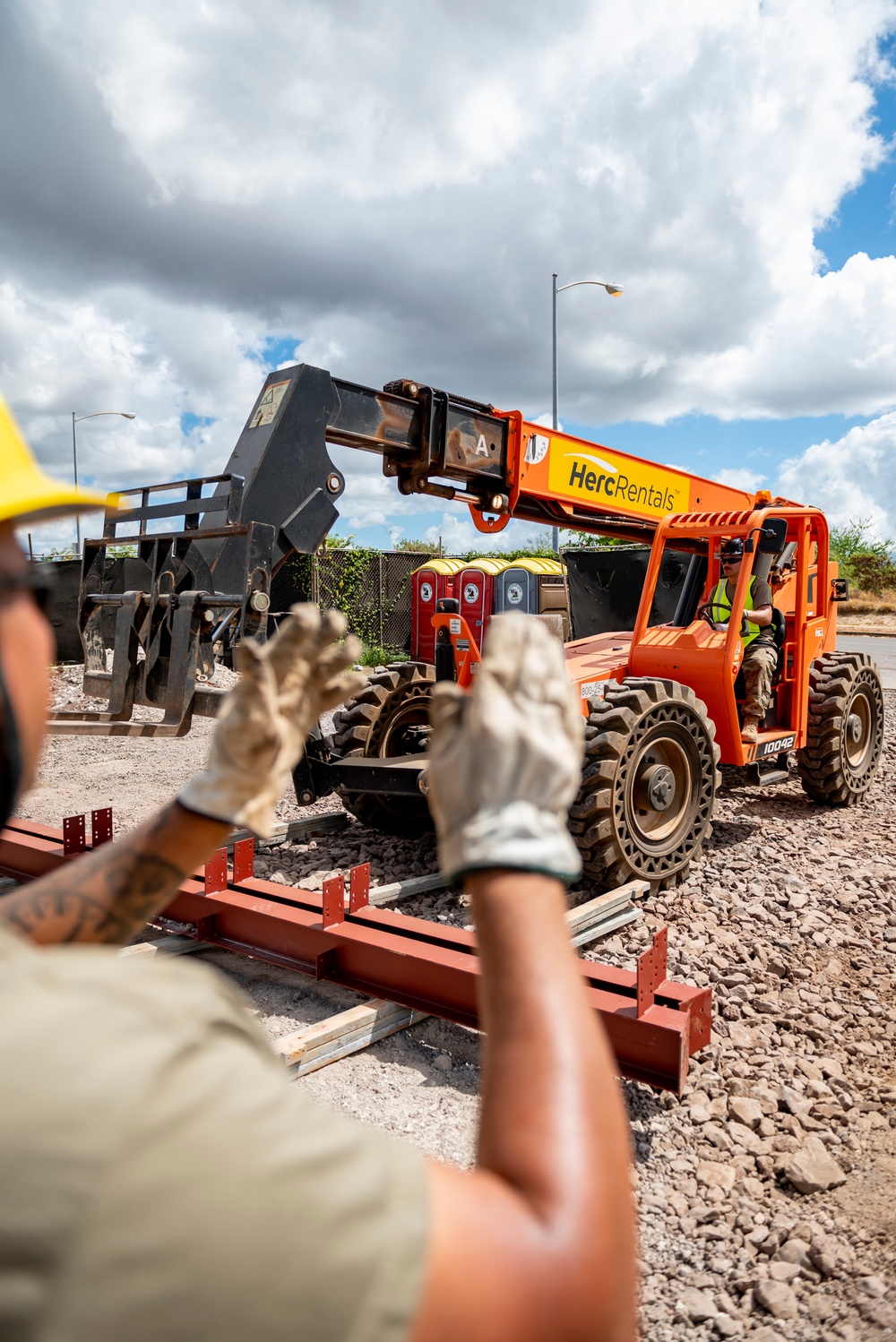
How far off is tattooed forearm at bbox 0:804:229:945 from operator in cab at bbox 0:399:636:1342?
57cm

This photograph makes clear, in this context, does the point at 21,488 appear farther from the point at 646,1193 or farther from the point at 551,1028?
the point at 646,1193

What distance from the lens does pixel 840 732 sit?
314 inches

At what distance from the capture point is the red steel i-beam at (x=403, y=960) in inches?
136

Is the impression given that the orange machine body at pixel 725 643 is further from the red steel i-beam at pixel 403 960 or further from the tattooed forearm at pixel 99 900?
the tattooed forearm at pixel 99 900

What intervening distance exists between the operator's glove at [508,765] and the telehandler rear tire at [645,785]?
14.7 feet

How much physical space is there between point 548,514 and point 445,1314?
6.88 metres

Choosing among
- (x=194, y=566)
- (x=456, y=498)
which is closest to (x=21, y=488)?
(x=194, y=566)

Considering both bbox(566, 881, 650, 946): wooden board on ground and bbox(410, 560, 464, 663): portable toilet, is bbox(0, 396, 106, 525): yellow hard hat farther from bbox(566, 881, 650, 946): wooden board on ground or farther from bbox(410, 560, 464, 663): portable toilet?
bbox(410, 560, 464, 663): portable toilet

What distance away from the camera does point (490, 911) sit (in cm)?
110

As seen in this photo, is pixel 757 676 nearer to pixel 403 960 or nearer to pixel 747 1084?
pixel 747 1084

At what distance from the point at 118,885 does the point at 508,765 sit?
819 mm

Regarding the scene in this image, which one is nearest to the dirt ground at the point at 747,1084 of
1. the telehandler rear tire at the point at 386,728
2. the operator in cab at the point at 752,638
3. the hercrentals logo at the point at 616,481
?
the telehandler rear tire at the point at 386,728

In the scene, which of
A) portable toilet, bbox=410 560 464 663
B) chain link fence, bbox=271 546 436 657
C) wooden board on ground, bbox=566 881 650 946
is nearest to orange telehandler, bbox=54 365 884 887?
wooden board on ground, bbox=566 881 650 946

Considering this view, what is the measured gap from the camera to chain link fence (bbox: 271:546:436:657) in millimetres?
21156
